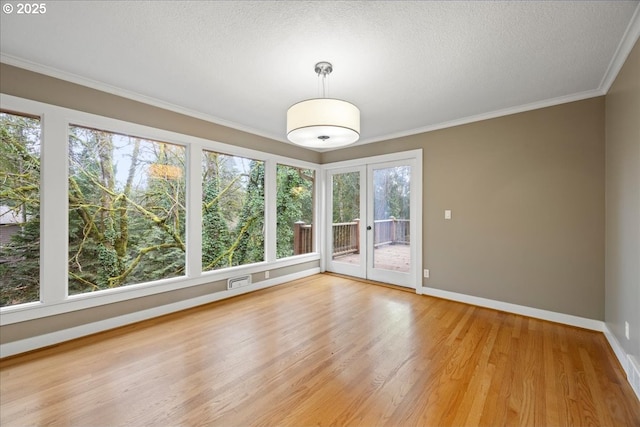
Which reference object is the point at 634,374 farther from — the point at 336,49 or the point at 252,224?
the point at 252,224

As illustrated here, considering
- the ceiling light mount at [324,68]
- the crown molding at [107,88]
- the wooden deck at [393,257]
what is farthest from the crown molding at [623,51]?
the crown molding at [107,88]

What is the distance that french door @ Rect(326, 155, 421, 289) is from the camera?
4309 millimetres

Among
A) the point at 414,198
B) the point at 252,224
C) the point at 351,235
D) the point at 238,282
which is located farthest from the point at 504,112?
the point at 238,282

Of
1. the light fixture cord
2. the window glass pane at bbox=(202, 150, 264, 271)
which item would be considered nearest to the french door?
the window glass pane at bbox=(202, 150, 264, 271)

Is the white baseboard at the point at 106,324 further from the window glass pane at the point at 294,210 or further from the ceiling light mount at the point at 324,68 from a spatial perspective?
the ceiling light mount at the point at 324,68

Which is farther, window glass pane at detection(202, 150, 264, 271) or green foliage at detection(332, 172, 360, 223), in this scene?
green foliage at detection(332, 172, 360, 223)

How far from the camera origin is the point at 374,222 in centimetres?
471

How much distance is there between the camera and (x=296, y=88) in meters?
2.81

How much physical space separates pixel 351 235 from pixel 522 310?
8.88ft

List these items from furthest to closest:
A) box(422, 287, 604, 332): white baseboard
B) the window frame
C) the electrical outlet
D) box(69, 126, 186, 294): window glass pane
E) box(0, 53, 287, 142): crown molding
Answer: box(422, 287, 604, 332): white baseboard → box(69, 126, 186, 294): window glass pane → the window frame → box(0, 53, 287, 142): crown molding → the electrical outlet

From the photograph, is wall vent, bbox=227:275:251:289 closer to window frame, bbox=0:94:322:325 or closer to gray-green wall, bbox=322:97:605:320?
window frame, bbox=0:94:322:325

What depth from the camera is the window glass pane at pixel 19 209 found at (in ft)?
7.65

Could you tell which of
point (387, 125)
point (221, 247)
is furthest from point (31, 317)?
point (387, 125)

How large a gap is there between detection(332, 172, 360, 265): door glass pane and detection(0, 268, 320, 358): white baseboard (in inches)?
66.5
